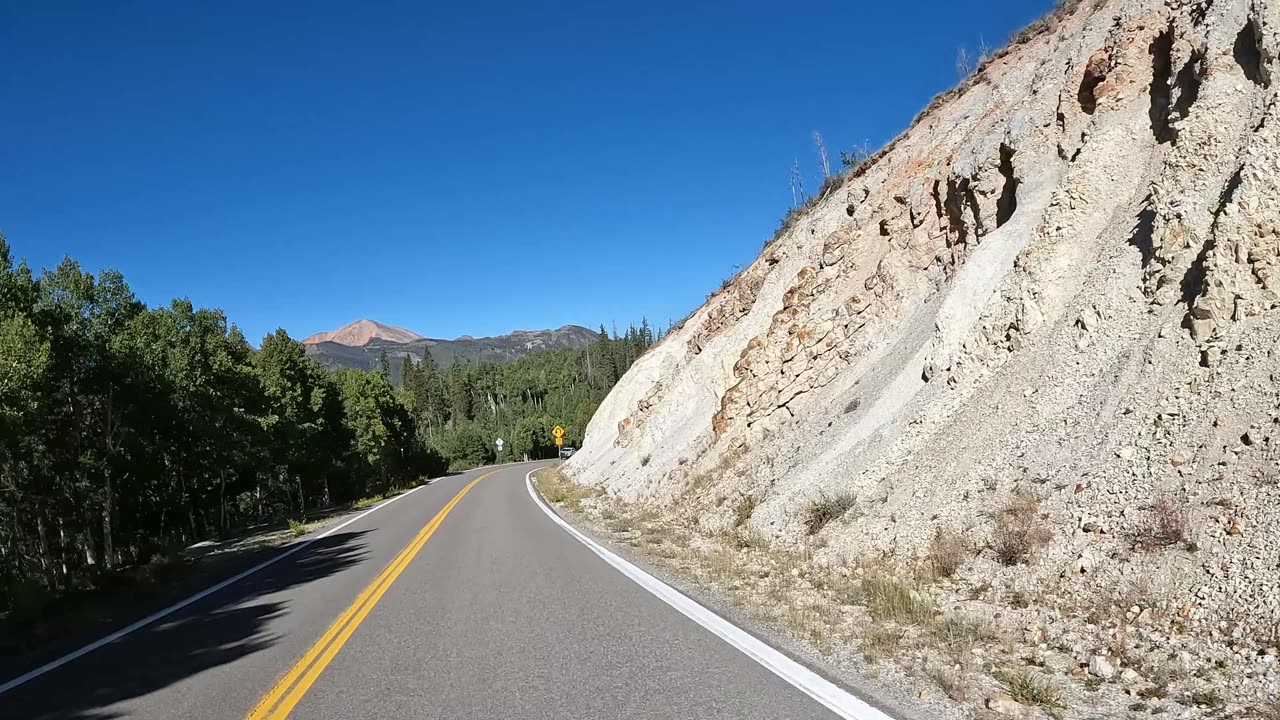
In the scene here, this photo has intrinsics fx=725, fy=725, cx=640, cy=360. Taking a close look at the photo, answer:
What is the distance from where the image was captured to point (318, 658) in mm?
6543

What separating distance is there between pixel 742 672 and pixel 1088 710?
7.43 ft

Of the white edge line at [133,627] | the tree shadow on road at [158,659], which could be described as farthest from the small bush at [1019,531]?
the white edge line at [133,627]

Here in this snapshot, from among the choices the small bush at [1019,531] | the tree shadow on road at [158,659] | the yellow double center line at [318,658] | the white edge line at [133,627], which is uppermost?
the white edge line at [133,627]

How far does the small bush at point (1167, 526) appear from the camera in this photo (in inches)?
247

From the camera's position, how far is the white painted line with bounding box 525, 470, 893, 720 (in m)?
4.66

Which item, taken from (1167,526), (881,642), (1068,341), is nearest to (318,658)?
(881,642)

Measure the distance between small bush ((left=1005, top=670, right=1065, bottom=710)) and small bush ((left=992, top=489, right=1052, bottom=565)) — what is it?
273 centimetres

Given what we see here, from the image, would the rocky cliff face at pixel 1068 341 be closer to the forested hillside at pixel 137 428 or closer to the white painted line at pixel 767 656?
the white painted line at pixel 767 656

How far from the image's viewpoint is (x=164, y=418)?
30.2 meters

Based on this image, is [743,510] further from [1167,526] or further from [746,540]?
[1167,526]

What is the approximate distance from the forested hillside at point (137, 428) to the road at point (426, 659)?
12.0 feet

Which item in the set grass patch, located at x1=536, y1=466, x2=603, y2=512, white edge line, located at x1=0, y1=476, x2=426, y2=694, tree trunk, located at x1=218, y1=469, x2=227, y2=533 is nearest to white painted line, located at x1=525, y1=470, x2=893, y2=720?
white edge line, located at x1=0, y1=476, x2=426, y2=694

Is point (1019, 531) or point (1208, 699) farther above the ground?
point (1019, 531)

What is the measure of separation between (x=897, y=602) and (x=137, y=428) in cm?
3134
